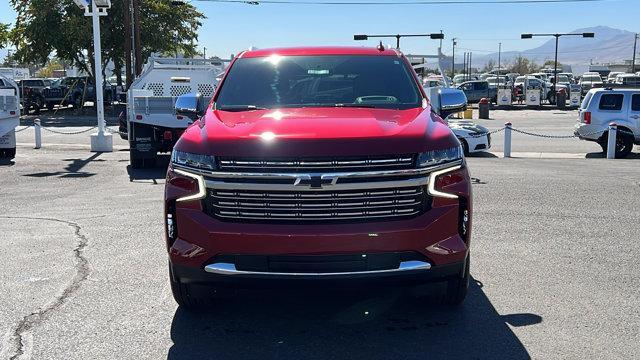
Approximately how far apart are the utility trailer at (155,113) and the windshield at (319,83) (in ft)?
26.7

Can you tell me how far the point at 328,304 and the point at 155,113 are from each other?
9804mm

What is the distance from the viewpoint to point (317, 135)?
4016 mm

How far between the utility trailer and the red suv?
9623 mm

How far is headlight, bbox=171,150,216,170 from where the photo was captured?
405cm

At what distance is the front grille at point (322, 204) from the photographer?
3963 mm

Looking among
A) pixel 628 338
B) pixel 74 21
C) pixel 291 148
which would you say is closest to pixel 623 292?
pixel 628 338

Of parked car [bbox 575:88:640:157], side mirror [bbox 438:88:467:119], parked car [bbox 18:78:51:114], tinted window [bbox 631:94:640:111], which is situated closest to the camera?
side mirror [bbox 438:88:467:119]

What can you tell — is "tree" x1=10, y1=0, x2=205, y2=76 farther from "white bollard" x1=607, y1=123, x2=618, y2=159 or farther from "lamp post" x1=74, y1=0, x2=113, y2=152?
"white bollard" x1=607, y1=123, x2=618, y2=159

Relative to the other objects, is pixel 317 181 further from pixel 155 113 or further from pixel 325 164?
pixel 155 113

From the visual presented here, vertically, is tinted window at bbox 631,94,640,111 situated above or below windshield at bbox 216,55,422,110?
below

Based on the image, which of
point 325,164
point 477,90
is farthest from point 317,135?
point 477,90

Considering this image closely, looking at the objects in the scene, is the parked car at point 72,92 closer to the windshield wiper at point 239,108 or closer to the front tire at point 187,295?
the windshield wiper at point 239,108

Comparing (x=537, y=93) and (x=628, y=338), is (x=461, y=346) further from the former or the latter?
(x=537, y=93)

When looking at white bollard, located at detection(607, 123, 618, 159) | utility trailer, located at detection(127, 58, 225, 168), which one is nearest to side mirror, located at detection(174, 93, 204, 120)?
utility trailer, located at detection(127, 58, 225, 168)
